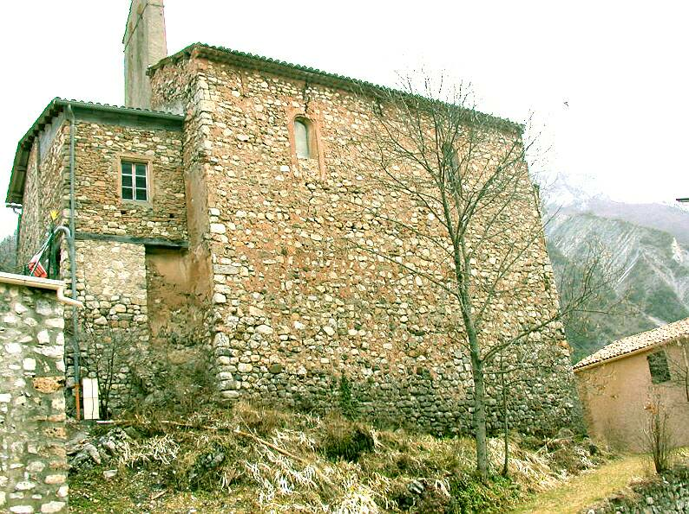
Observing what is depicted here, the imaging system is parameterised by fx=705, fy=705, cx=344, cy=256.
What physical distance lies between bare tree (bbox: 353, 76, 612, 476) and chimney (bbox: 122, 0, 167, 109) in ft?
18.7

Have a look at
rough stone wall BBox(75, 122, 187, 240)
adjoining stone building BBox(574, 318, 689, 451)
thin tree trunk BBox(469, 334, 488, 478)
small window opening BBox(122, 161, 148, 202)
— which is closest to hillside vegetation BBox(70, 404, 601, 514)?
thin tree trunk BBox(469, 334, 488, 478)

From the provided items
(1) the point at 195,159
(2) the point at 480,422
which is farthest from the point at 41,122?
(2) the point at 480,422

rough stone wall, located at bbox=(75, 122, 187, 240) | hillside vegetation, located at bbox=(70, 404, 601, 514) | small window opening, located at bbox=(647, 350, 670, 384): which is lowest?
hillside vegetation, located at bbox=(70, 404, 601, 514)

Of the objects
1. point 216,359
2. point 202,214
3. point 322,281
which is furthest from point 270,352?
point 202,214

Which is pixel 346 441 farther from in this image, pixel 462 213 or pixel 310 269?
pixel 462 213

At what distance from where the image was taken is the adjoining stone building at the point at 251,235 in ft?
42.5

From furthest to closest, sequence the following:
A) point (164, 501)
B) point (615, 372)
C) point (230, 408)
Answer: point (615, 372)
point (230, 408)
point (164, 501)

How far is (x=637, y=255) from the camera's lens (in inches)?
1954

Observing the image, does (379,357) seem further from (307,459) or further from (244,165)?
(244,165)

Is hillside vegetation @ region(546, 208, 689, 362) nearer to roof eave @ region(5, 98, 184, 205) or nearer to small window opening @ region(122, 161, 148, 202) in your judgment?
small window opening @ region(122, 161, 148, 202)

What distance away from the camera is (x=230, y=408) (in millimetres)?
11945

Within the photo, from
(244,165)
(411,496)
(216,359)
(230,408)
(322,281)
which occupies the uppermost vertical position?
(244,165)

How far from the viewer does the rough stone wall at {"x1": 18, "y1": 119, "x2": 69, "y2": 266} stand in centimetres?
1350

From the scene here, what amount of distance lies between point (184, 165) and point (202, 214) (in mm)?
1464
